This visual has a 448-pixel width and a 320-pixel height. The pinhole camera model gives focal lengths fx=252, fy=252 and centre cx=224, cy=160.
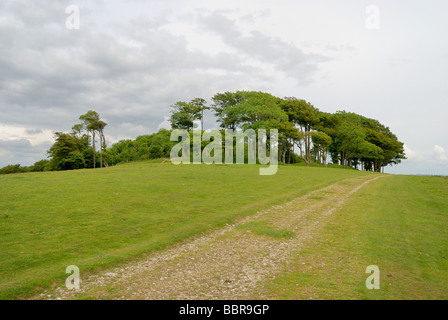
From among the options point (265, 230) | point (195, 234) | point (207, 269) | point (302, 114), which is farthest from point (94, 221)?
point (302, 114)

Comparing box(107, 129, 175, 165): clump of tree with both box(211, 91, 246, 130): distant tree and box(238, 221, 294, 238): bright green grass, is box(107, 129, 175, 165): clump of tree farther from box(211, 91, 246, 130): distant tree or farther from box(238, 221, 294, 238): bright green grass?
box(238, 221, 294, 238): bright green grass

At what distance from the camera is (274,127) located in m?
76.4

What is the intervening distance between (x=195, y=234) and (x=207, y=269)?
4.82 meters

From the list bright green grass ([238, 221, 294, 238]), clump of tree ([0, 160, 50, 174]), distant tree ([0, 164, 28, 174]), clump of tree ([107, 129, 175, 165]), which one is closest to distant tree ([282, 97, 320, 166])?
clump of tree ([107, 129, 175, 165])

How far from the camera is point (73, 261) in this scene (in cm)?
1059

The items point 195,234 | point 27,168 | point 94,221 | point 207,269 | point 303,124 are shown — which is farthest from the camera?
point 27,168

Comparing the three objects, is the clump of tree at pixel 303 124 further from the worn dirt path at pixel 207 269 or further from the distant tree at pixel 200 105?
the worn dirt path at pixel 207 269

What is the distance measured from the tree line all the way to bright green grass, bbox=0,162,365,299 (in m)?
54.4

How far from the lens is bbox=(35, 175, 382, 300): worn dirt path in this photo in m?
8.05

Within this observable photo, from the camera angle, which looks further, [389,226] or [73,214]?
[73,214]

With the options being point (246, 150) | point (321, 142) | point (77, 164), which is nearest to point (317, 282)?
point (246, 150)

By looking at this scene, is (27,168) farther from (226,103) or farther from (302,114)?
(302,114)

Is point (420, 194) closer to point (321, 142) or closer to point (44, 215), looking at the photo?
point (44, 215)

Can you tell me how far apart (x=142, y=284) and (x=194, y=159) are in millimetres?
65017
